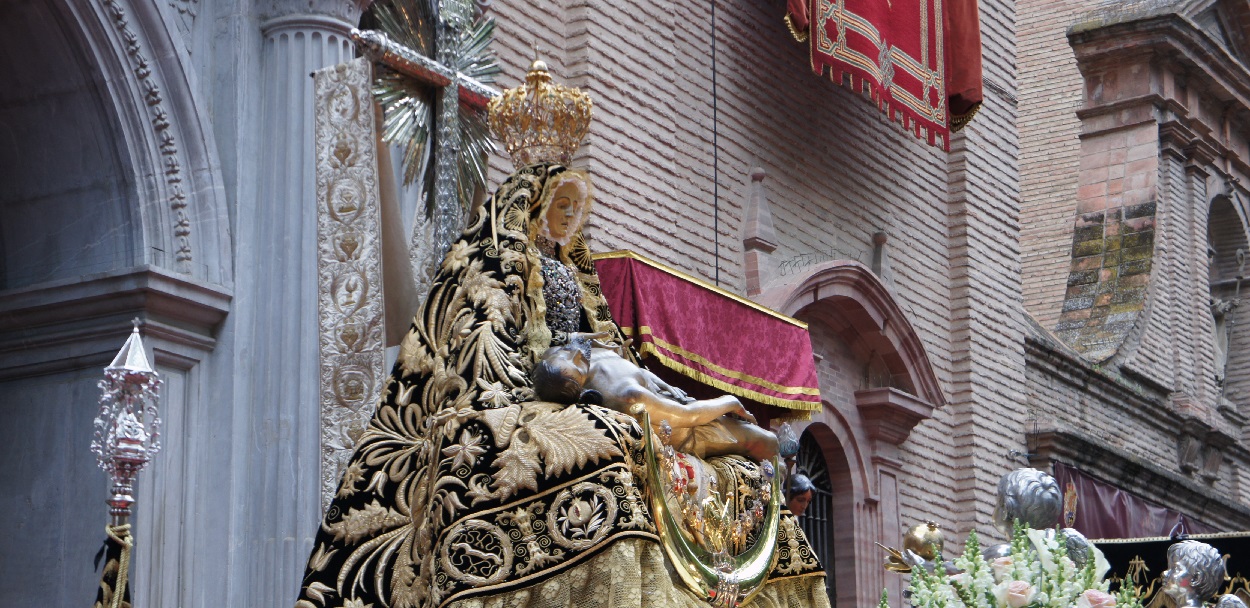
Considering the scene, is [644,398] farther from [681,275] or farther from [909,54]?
[909,54]

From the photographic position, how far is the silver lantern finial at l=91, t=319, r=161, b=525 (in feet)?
19.6

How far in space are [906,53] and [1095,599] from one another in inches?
381

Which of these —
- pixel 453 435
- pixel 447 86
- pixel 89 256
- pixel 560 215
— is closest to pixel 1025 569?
pixel 453 435

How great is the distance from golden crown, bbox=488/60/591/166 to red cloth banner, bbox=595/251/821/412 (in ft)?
11.6

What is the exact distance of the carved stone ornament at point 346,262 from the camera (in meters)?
7.10

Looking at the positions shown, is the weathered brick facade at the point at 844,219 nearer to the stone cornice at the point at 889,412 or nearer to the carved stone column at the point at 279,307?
the stone cornice at the point at 889,412

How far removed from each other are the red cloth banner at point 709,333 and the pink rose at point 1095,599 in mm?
4826

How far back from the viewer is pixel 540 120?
679 centimetres

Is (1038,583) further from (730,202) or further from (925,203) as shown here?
(925,203)

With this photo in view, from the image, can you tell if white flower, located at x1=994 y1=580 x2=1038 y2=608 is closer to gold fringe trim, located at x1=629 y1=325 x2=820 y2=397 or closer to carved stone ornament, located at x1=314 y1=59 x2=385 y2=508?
carved stone ornament, located at x1=314 y1=59 x2=385 y2=508

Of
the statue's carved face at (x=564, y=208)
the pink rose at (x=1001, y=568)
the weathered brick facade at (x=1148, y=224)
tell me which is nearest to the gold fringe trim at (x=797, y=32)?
the weathered brick facade at (x=1148, y=224)

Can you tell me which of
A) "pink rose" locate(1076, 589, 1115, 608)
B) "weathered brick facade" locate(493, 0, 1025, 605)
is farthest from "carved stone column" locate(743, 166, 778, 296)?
"pink rose" locate(1076, 589, 1115, 608)

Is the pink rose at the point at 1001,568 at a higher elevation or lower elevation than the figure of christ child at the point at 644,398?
lower

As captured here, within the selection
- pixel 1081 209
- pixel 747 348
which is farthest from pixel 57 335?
pixel 1081 209
